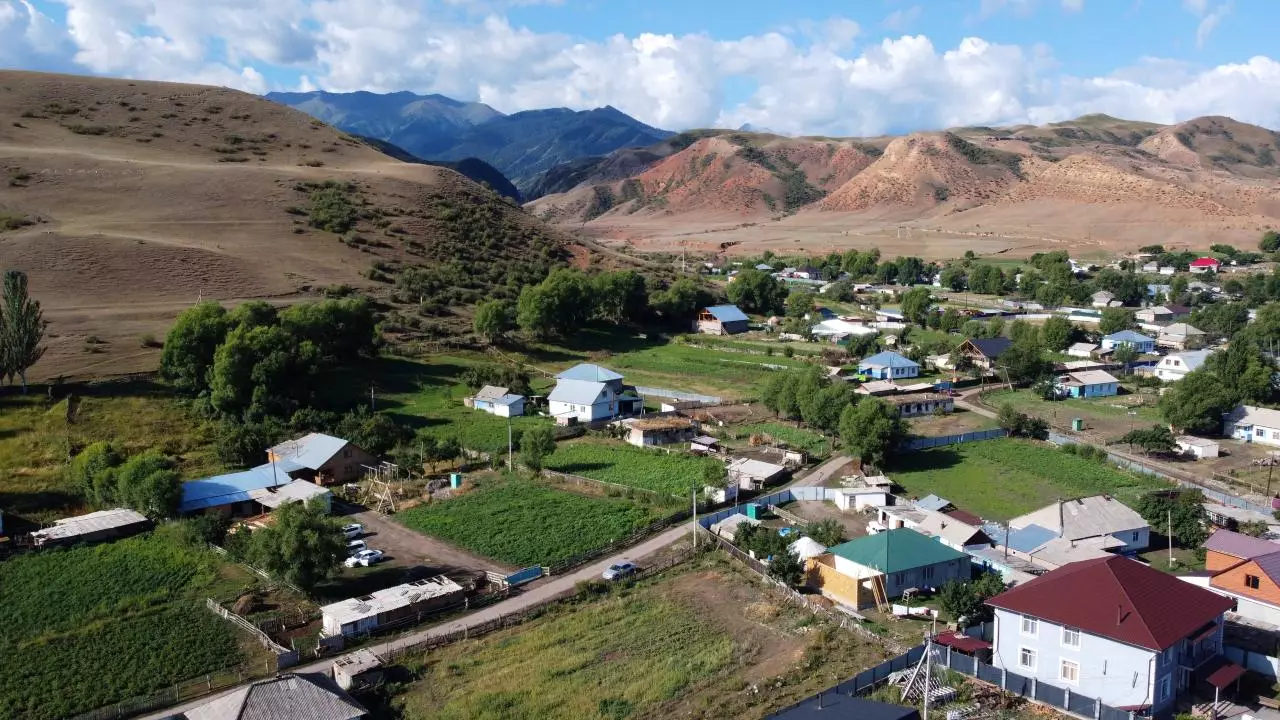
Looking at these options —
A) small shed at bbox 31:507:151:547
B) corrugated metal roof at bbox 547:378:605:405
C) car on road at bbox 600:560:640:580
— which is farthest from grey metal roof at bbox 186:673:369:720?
corrugated metal roof at bbox 547:378:605:405

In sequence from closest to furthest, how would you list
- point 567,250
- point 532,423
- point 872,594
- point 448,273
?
1. point 872,594
2. point 532,423
3. point 448,273
4. point 567,250

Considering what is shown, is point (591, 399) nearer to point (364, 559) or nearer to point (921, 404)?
point (921, 404)

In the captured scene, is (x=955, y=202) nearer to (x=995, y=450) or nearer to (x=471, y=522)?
(x=995, y=450)

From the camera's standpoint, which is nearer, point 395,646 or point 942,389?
point 395,646

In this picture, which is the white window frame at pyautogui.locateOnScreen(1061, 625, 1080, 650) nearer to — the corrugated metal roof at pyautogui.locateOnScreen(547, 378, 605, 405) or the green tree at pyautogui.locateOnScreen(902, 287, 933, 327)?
the corrugated metal roof at pyautogui.locateOnScreen(547, 378, 605, 405)

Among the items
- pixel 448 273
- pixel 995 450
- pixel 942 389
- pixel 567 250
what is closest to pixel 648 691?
pixel 995 450

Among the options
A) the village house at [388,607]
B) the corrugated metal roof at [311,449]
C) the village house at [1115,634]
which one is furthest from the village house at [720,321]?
the village house at [1115,634]
